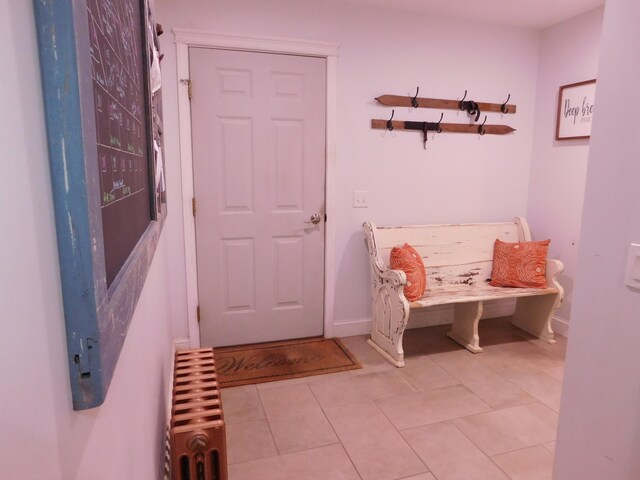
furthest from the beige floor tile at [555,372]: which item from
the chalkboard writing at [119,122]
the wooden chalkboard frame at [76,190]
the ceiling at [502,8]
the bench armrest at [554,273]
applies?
the wooden chalkboard frame at [76,190]

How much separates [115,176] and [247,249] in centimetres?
237

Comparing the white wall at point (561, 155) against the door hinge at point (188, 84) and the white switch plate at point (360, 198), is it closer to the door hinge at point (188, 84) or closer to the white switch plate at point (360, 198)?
the white switch plate at point (360, 198)

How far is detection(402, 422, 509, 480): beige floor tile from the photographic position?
184 cm

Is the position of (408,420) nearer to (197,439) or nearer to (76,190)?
(197,439)

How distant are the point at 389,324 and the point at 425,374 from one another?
418 mm

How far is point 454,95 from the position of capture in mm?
3318

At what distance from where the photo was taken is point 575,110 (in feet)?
10.6

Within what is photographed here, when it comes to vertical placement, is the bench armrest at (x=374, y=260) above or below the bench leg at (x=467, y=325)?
above

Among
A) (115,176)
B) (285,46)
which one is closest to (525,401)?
(115,176)

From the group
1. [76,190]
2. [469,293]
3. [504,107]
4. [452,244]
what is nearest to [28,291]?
[76,190]

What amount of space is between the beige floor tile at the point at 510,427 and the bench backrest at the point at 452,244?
1.13m

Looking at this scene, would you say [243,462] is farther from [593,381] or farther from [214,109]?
[214,109]

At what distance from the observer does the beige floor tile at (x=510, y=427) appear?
2.04m

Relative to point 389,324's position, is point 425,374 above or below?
below
